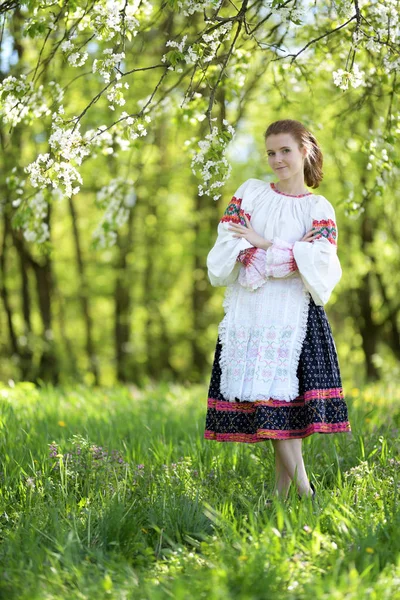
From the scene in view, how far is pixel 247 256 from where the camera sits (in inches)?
149

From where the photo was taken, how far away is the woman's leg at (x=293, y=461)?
372 centimetres

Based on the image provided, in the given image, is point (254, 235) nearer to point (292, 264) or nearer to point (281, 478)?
point (292, 264)

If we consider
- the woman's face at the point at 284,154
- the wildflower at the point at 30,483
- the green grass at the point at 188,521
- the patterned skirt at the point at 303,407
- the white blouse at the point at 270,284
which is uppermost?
the woman's face at the point at 284,154

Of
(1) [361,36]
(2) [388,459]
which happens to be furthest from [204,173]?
(2) [388,459]

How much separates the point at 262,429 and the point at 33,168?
160 cm

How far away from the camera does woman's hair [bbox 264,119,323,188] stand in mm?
3881

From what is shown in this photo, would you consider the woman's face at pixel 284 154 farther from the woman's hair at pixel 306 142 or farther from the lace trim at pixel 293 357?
the lace trim at pixel 293 357

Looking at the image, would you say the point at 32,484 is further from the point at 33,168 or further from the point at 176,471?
the point at 33,168

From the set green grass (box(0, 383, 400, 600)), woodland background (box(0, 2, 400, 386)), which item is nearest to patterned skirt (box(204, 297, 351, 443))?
green grass (box(0, 383, 400, 600))

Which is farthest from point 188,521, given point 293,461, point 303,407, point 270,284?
point 270,284

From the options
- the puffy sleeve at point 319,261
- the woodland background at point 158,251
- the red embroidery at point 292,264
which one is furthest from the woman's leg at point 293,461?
the woodland background at point 158,251

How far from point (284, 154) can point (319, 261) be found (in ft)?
1.97

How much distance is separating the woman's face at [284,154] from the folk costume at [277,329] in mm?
130

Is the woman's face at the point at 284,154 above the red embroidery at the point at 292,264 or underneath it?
above
